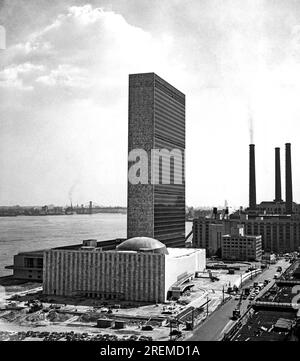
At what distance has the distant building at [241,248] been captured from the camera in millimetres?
30453

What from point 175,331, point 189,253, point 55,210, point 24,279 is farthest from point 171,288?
point 55,210

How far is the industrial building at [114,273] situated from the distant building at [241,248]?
1301cm

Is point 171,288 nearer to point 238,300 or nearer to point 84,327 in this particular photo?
point 238,300

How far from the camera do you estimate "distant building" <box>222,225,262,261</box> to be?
99.9 feet

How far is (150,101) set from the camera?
23.7 m

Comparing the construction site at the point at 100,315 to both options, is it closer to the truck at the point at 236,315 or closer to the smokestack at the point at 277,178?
the truck at the point at 236,315

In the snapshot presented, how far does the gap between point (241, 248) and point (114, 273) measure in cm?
1547

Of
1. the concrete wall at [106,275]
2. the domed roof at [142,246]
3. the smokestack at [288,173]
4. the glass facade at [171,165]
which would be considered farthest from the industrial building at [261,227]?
the concrete wall at [106,275]

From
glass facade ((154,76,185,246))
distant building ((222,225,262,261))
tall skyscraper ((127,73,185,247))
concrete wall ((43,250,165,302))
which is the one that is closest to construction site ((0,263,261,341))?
concrete wall ((43,250,165,302))

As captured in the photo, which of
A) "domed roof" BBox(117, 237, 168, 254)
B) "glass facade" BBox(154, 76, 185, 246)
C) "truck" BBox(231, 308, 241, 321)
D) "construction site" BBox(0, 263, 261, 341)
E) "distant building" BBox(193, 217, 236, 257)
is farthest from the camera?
"distant building" BBox(193, 217, 236, 257)

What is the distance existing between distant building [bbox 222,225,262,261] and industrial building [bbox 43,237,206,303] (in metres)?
13.0

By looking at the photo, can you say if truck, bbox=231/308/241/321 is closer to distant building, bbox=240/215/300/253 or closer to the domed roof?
the domed roof

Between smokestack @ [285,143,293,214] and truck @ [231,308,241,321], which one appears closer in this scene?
truck @ [231,308,241,321]
